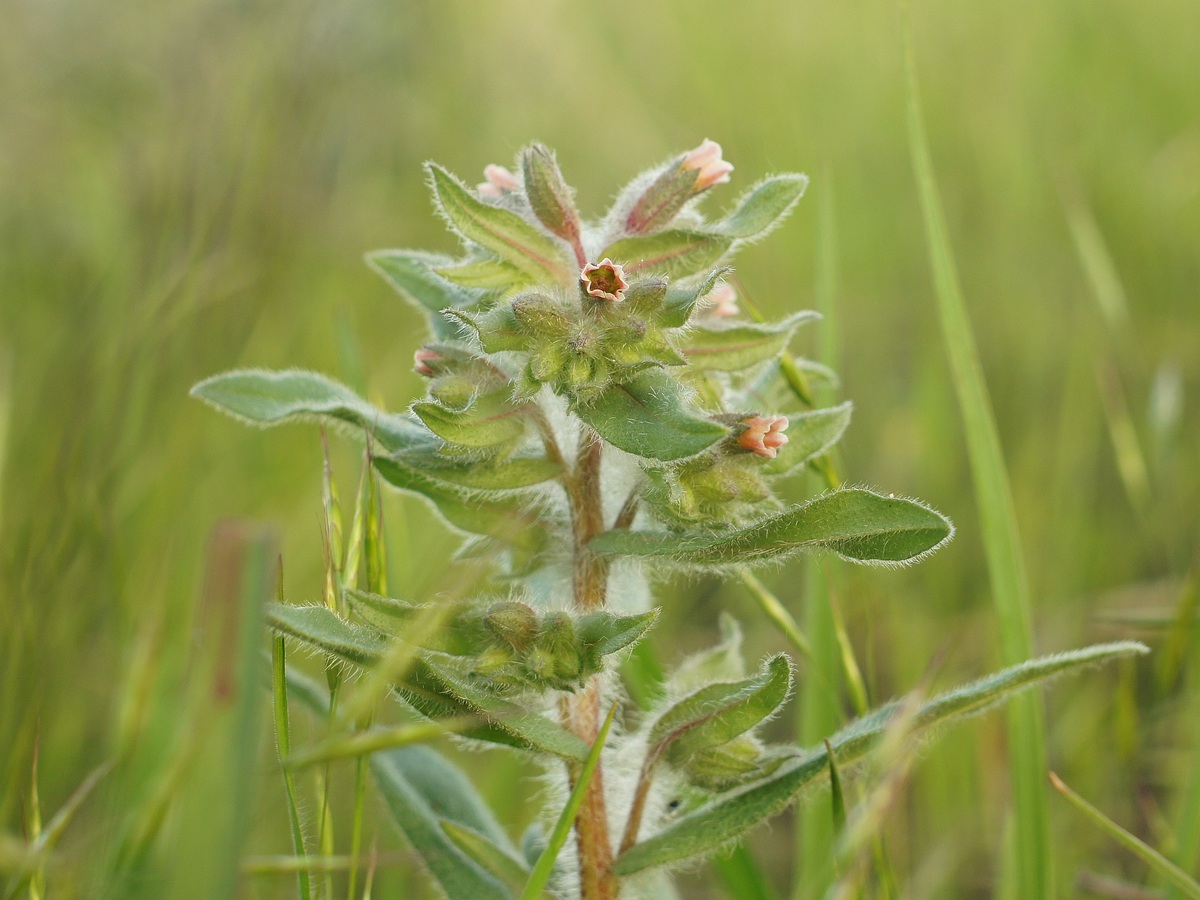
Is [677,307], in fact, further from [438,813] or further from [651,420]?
[438,813]

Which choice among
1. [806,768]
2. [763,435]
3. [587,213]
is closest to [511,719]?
[806,768]

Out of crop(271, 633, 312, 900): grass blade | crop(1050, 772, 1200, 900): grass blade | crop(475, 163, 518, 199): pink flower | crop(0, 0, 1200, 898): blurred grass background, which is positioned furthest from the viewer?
crop(0, 0, 1200, 898): blurred grass background

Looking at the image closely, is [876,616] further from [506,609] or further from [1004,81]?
[1004,81]

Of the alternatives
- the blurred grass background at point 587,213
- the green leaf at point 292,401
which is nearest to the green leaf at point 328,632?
the blurred grass background at point 587,213

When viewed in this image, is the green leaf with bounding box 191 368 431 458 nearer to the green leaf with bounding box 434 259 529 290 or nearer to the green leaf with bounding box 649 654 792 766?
the green leaf with bounding box 434 259 529 290

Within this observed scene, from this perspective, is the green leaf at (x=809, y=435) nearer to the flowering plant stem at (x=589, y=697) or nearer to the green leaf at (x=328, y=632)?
the flowering plant stem at (x=589, y=697)

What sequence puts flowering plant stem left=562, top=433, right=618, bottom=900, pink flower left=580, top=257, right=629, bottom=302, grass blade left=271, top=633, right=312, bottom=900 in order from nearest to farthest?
grass blade left=271, top=633, right=312, bottom=900, pink flower left=580, top=257, right=629, bottom=302, flowering plant stem left=562, top=433, right=618, bottom=900

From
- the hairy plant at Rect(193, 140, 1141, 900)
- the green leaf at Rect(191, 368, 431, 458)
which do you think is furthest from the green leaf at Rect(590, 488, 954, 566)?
the green leaf at Rect(191, 368, 431, 458)
